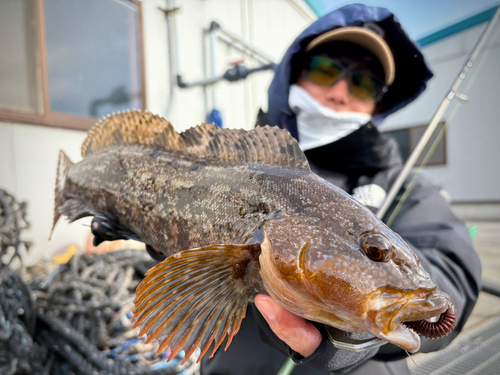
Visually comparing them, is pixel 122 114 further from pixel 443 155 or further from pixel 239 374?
pixel 443 155

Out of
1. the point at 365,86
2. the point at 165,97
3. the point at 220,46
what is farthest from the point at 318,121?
the point at 220,46

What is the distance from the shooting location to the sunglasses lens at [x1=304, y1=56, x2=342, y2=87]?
6.86ft

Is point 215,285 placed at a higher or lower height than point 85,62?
lower

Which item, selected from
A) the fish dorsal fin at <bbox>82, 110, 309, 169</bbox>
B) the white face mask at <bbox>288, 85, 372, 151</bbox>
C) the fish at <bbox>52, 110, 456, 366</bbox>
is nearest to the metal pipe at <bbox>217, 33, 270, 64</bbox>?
the white face mask at <bbox>288, 85, 372, 151</bbox>

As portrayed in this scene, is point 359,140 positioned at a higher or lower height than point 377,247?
higher

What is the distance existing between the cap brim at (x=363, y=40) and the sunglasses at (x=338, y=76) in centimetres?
10

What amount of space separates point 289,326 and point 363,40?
1.93 m

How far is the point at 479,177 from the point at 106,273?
11.3 m

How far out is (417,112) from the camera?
35.1 ft

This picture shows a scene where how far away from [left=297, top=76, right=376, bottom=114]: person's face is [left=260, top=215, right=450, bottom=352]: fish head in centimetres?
142

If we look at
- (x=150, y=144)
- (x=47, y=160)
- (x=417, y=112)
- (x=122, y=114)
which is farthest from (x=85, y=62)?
(x=417, y=112)

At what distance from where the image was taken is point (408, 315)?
2.39ft

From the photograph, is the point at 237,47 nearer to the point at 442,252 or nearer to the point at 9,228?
the point at 9,228

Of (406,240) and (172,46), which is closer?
(406,240)
